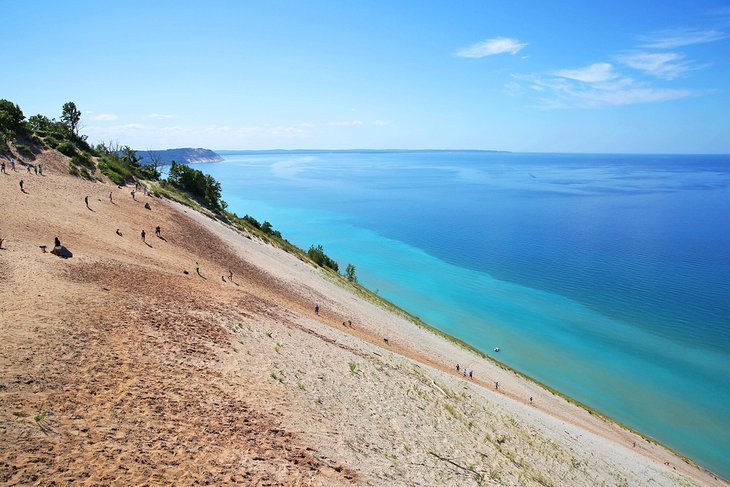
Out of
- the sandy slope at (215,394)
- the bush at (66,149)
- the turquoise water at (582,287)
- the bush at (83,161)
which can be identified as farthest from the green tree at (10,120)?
the turquoise water at (582,287)

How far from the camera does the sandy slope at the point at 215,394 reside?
11.2 meters

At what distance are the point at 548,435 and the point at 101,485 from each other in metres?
22.1

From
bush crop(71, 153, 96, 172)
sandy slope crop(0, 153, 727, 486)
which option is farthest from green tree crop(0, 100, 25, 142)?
sandy slope crop(0, 153, 727, 486)

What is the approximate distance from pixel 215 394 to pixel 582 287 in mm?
67157

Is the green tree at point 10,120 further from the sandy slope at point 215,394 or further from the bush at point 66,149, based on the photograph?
the sandy slope at point 215,394

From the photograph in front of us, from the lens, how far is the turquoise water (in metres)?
41.5

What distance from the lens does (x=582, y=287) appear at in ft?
220

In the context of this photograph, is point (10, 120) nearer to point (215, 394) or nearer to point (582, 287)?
point (215, 394)

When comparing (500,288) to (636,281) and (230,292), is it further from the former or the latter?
(230,292)

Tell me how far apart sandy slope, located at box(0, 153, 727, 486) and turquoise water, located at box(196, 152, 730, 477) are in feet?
Result: 38.5

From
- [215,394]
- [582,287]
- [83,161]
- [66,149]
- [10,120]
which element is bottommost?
[582,287]

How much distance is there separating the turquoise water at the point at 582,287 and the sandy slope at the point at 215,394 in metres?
11.7

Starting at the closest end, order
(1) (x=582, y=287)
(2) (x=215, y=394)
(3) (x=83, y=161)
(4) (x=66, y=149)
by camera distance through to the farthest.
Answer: (2) (x=215, y=394) → (3) (x=83, y=161) → (4) (x=66, y=149) → (1) (x=582, y=287)

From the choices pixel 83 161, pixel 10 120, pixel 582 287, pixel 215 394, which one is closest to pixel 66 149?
pixel 83 161
